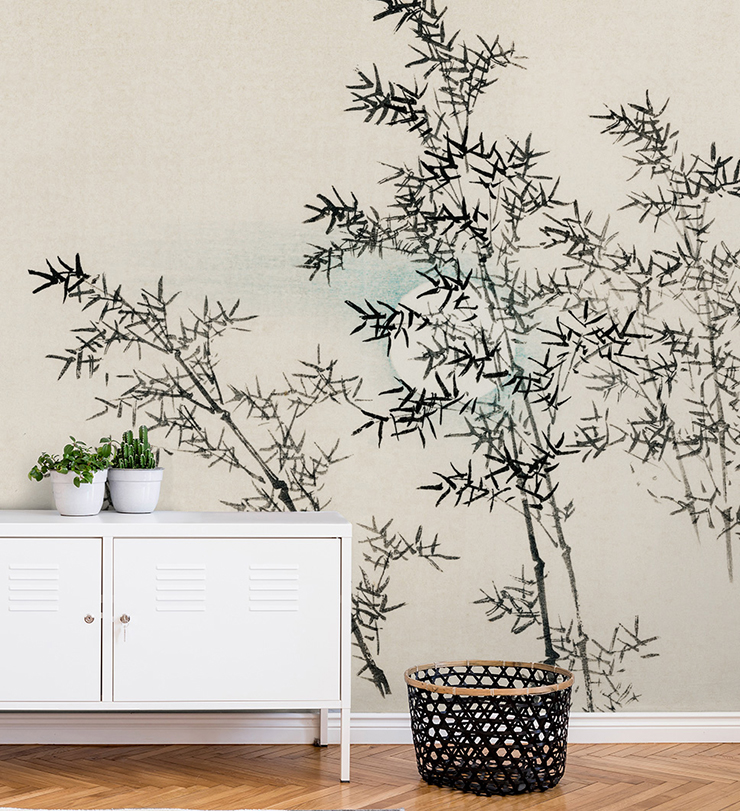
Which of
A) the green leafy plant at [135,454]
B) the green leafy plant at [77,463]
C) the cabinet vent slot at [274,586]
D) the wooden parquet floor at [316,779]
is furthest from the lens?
the green leafy plant at [135,454]

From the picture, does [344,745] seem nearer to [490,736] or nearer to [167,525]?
[490,736]

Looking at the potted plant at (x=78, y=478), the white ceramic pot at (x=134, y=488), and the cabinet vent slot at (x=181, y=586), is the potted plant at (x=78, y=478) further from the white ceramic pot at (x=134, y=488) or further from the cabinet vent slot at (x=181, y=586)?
the cabinet vent slot at (x=181, y=586)

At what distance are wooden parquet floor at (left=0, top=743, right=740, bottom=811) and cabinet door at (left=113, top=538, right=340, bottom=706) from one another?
23 centimetres

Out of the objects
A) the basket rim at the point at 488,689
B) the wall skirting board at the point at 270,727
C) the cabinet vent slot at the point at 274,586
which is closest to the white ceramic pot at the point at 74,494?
the cabinet vent slot at the point at 274,586

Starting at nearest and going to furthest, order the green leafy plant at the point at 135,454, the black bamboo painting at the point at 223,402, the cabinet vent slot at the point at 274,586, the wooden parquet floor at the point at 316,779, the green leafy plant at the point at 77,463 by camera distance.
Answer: the wooden parquet floor at the point at 316,779, the cabinet vent slot at the point at 274,586, the green leafy plant at the point at 77,463, the green leafy plant at the point at 135,454, the black bamboo painting at the point at 223,402

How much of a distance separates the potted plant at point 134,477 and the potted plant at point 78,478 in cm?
4

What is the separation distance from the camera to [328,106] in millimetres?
2820

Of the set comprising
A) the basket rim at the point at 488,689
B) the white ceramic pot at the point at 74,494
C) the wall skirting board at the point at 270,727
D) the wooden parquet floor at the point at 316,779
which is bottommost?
the wooden parquet floor at the point at 316,779

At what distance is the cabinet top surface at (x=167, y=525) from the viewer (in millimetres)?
2365

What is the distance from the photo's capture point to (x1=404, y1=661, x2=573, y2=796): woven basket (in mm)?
2379

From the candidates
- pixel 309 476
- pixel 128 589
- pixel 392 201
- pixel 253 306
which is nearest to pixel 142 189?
pixel 253 306

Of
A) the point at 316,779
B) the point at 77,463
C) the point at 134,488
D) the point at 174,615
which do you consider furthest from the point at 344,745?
the point at 77,463

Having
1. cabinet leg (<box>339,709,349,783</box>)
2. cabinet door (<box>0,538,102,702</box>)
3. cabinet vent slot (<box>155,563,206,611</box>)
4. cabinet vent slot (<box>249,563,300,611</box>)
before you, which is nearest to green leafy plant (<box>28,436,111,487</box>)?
cabinet door (<box>0,538,102,702</box>)

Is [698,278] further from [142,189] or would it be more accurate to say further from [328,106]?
[142,189]
